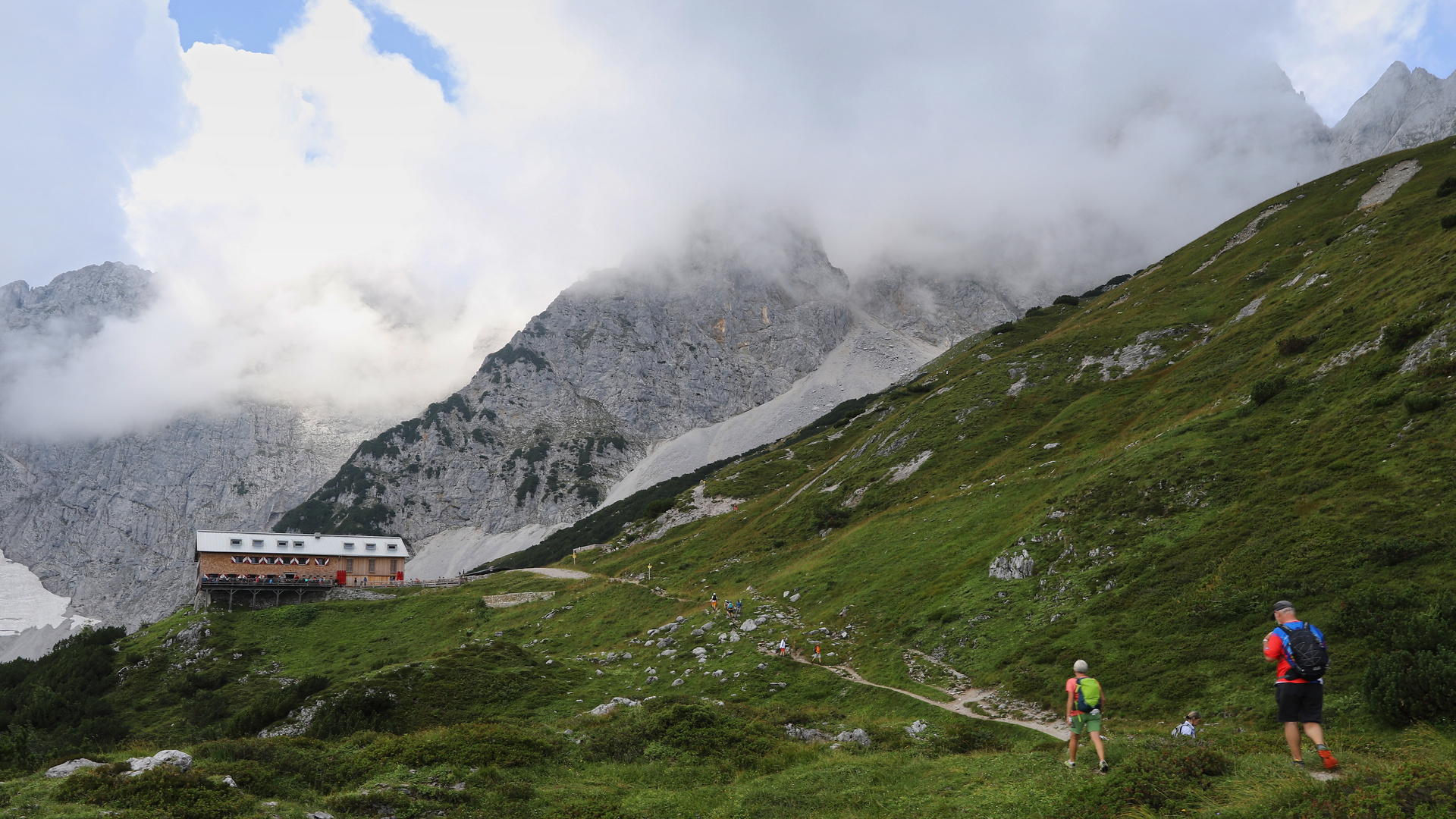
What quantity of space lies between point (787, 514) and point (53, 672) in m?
Answer: 75.3

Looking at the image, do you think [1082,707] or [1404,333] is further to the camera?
[1404,333]

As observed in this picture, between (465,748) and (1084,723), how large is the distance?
1771 cm

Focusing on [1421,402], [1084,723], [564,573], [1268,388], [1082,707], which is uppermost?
[1268,388]

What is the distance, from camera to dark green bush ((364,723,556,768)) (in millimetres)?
20781

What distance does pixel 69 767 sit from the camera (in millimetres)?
18266

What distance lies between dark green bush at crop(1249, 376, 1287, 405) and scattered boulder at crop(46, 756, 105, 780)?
5575 centimetres

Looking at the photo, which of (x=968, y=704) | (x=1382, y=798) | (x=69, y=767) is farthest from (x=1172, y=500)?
(x=69, y=767)

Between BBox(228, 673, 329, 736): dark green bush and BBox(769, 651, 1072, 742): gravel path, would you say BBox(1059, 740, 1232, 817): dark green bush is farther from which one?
BBox(228, 673, 329, 736): dark green bush

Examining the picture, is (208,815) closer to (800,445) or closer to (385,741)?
(385,741)

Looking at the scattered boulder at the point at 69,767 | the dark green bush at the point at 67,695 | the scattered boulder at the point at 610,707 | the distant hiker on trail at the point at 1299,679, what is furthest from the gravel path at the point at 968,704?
the dark green bush at the point at 67,695

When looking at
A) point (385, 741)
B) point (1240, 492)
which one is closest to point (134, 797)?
point (385, 741)

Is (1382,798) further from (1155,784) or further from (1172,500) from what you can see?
(1172,500)

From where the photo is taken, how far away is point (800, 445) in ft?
474

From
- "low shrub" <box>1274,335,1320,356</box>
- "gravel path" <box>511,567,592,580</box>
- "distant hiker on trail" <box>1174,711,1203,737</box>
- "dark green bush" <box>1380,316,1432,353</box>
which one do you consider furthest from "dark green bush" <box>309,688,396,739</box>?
"gravel path" <box>511,567,592,580</box>
